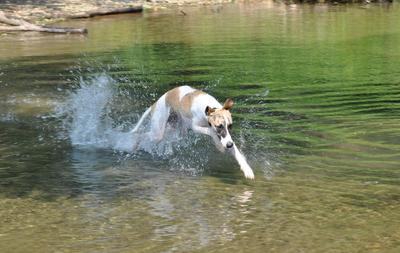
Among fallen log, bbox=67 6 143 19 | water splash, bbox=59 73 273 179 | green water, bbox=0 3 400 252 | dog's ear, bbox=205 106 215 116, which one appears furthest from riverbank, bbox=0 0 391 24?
dog's ear, bbox=205 106 215 116

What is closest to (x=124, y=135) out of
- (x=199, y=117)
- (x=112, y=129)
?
(x=112, y=129)

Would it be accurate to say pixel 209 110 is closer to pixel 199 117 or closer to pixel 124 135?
pixel 199 117

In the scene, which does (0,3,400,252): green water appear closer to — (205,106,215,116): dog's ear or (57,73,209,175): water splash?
(57,73,209,175): water splash

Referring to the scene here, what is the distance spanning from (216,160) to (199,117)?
982 mm

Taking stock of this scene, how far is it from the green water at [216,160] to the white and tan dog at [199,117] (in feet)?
1.13

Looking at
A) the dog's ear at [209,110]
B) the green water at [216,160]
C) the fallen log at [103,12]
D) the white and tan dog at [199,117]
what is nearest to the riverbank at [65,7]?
the fallen log at [103,12]

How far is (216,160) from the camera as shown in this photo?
9773 mm

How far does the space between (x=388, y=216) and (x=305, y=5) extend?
3378cm

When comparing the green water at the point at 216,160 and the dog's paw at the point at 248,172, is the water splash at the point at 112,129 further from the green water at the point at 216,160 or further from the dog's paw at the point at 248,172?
the dog's paw at the point at 248,172

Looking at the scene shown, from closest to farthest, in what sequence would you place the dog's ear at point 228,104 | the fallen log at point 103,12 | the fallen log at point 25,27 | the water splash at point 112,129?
1. the dog's ear at point 228,104
2. the water splash at point 112,129
3. the fallen log at point 25,27
4. the fallen log at point 103,12

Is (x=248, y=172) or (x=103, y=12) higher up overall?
(x=248, y=172)

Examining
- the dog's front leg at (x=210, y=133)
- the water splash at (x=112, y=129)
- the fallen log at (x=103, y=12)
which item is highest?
the dog's front leg at (x=210, y=133)

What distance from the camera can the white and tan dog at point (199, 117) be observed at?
27.8 feet

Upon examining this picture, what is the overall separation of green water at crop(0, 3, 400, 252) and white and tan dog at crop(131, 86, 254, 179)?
343mm
